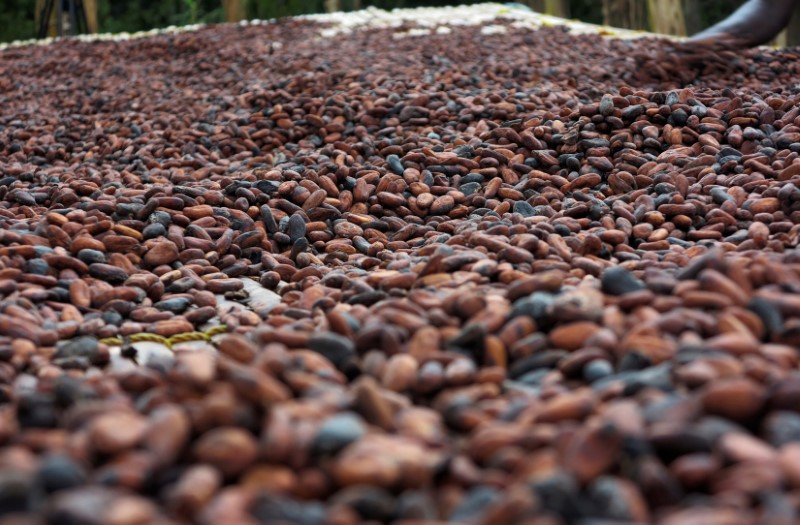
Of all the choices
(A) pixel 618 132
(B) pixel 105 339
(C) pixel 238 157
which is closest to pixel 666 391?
(B) pixel 105 339

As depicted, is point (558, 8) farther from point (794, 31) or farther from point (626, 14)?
point (794, 31)

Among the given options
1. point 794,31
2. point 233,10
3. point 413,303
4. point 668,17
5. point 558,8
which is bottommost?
point 413,303

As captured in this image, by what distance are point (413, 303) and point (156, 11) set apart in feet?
37.8

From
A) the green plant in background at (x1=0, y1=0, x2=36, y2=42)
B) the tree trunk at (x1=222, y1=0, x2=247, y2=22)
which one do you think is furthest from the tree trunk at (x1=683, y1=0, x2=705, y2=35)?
the green plant in background at (x1=0, y1=0, x2=36, y2=42)

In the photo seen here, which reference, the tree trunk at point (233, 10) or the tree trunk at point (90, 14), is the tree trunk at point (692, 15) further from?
the tree trunk at point (90, 14)

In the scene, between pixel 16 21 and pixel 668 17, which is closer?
pixel 668 17

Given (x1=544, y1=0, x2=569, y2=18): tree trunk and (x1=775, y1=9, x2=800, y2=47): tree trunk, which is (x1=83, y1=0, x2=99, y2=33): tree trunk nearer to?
(x1=544, y1=0, x2=569, y2=18): tree trunk

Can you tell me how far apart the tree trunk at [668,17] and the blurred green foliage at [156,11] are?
352 cm

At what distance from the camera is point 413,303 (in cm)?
146

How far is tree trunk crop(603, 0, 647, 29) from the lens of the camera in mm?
8586

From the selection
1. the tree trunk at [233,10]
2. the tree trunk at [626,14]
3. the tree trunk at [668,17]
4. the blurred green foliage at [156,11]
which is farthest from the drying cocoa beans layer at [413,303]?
the blurred green foliage at [156,11]

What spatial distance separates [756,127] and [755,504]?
6.99 feet

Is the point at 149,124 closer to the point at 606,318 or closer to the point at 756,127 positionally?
the point at 756,127

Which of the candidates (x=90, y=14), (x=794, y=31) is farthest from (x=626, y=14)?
(x=90, y=14)
